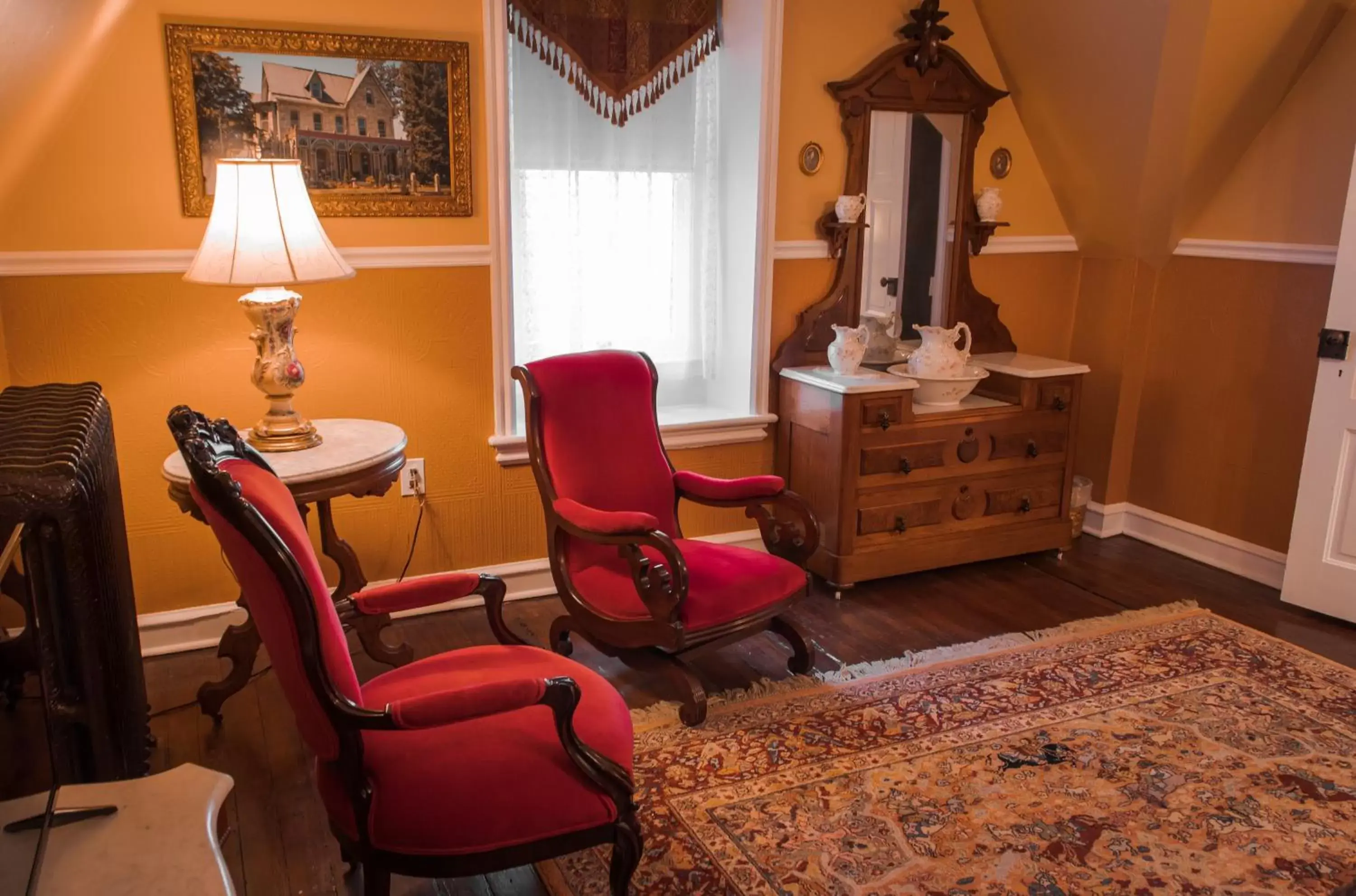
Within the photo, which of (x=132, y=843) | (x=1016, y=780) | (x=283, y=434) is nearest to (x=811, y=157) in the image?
(x=283, y=434)

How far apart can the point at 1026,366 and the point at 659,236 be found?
58.2 inches

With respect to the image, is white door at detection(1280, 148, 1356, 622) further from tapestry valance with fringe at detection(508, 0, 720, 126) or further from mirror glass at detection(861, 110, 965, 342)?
tapestry valance with fringe at detection(508, 0, 720, 126)

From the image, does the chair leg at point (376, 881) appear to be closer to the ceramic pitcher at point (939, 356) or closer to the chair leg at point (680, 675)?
the chair leg at point (680, 675)

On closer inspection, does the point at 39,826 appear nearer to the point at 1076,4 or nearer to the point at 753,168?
the point at 753,168

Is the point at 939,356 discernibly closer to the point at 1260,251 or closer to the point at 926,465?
the point at 926,465

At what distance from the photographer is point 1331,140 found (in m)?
3.53

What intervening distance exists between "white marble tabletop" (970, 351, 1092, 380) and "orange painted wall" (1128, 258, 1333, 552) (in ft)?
1.22

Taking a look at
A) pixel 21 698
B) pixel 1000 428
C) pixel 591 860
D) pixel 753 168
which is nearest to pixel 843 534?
pixel 1000 428

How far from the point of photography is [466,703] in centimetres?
171

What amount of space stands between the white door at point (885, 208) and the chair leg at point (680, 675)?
5.70ft

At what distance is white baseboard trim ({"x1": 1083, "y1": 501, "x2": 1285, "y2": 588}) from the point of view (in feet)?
12.6

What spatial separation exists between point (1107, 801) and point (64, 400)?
2462 mm

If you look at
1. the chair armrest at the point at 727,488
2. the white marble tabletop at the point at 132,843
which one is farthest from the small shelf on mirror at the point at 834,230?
the white marble tabletop at the point at 132,843

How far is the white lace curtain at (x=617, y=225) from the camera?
11.6 feet
